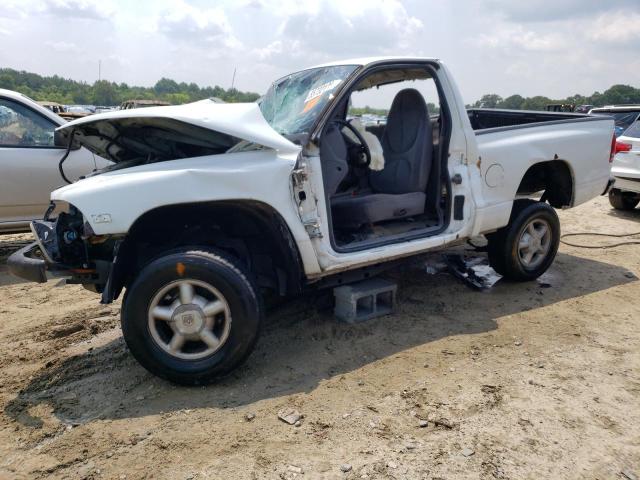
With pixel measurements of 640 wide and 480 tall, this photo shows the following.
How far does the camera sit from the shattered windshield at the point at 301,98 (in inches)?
151

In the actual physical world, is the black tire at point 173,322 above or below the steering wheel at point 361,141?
below

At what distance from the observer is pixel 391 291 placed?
4.30 meters

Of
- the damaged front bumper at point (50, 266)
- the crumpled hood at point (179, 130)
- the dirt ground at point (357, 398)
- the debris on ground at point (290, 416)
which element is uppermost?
the crumpled hood at point (179, 130)

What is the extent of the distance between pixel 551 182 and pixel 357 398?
3328mm

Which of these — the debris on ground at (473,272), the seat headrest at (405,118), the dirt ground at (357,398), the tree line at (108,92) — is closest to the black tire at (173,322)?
the dirt ground at (357,398)

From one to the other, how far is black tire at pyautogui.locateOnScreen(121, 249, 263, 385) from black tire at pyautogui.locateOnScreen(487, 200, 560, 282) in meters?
2.57

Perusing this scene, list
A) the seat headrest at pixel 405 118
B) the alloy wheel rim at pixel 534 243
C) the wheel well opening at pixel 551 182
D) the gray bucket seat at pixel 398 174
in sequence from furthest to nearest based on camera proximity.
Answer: the wheel well opening at pixel 551 182
the alloy wheel rim at pixel 534 243
the seat headrest at pixel 405 118
the gray bucket seat at pixel 398 174

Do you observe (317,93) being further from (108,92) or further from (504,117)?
(108,92)

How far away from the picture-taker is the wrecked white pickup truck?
10.5ft

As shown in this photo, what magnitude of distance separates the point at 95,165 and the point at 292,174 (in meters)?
3.69

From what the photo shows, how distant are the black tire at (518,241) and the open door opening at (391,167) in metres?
0.75

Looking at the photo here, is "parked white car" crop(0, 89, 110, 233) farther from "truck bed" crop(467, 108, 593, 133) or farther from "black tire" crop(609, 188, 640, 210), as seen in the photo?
"black tire" crop(609, 188, 640, 210)

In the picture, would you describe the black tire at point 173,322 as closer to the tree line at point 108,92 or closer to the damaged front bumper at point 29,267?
the damaged front bumper at point 29,267

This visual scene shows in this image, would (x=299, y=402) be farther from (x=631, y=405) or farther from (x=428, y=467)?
(x=631, y=405)
